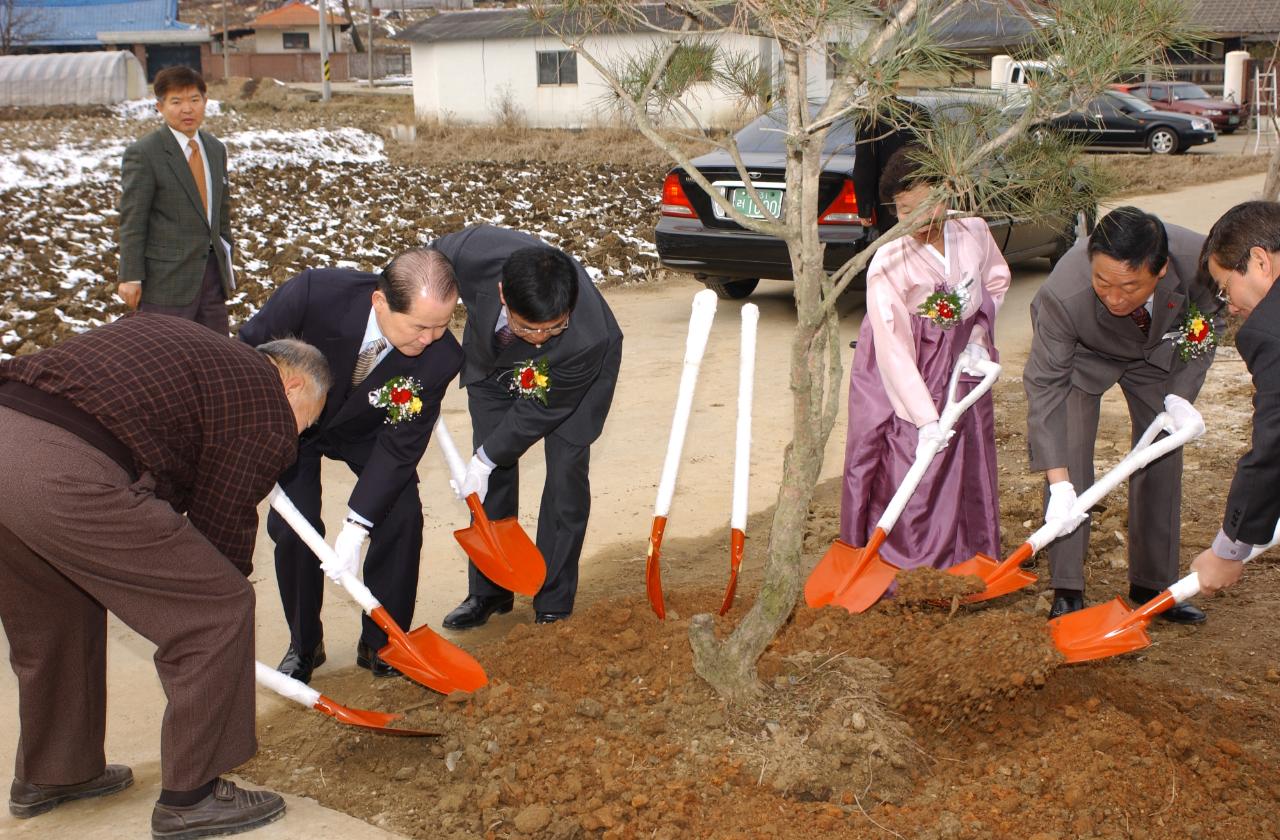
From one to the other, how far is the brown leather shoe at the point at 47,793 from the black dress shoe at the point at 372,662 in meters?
0.85

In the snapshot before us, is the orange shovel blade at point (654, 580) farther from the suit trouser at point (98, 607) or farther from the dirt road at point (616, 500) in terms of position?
the suit trouser at point (98, 607)

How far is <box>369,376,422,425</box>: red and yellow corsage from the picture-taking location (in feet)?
10.7

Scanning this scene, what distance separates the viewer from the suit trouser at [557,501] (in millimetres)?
3834

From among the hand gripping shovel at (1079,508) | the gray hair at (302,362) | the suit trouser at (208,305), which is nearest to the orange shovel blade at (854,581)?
the hand gripping shovel at (1079,508)

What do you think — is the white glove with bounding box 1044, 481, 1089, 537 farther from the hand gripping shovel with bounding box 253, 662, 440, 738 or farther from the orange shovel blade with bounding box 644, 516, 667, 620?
the hand gripping shovel with bounding box 253, 662, 440, 738

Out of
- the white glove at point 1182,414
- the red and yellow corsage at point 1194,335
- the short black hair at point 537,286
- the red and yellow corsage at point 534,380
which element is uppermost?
the short black hair at point 537,286

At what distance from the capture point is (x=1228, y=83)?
2889cm

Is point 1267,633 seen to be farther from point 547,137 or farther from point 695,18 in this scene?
point 547,137

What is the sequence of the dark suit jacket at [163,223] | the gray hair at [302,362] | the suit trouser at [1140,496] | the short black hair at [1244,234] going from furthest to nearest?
the dark suit jacket at [163,223]
the suit trouser at [1140,496]
the gray hair at [302,362]
the short black hair at [1244,234]

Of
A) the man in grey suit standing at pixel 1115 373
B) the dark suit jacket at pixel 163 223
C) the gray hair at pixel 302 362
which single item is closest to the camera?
the gray hair at pixel 302 362

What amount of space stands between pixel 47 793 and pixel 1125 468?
2.82 m

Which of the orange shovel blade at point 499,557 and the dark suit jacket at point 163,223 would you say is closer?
the orange shovel blade at point 499,557

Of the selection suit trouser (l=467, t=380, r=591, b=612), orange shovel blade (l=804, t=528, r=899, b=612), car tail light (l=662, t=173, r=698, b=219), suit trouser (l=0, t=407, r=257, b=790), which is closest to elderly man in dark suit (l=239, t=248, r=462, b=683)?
suit trouser (l=467, t=380, r=591, b=612)

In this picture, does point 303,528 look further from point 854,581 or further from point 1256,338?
point 1256,338
